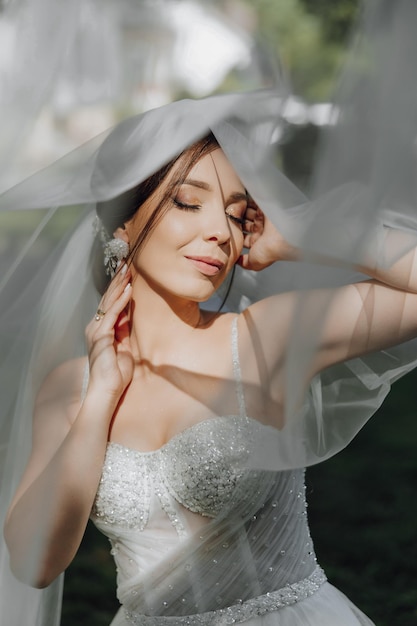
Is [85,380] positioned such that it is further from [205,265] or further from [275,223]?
[275,223]

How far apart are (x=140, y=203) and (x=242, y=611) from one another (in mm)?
1043

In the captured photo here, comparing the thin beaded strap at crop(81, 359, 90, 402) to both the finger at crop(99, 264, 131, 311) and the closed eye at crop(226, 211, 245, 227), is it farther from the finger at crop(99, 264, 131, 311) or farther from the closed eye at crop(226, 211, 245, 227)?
the closed eye at crop(226, 211, 245, 227)

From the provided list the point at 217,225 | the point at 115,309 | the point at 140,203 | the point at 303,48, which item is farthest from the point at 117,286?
the point at 303,48

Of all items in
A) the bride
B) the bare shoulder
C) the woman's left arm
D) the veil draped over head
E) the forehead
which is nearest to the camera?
the veil draped over head

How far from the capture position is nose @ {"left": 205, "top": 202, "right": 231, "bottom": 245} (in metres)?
2.49

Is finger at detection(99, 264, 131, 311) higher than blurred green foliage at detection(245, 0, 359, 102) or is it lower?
lower

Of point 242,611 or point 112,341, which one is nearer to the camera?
point 242,611

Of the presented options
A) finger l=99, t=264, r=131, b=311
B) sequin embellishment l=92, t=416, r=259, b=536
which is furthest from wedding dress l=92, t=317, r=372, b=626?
finger l=99, t=264, r=131, b=311

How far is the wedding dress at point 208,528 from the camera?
249cm

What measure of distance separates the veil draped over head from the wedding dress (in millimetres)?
18

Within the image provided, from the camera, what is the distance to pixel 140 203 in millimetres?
2617

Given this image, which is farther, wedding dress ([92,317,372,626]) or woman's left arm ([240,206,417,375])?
wedding dress ([92,317,372,626])

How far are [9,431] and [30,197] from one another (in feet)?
2.36

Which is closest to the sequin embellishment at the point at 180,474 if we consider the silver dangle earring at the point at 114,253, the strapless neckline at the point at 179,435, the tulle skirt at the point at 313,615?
the strapless neckline at the point at 179,435
